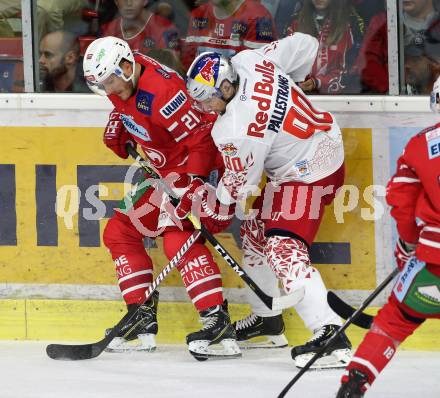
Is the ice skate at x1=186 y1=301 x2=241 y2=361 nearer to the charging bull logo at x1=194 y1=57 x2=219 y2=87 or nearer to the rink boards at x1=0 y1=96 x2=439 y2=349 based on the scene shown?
the rink boards at x1=0 y1=96 x2=439 y2=349

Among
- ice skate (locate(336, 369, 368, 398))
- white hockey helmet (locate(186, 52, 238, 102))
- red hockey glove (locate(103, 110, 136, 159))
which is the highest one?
white hockey helmet (locate(186, 52, 238, 102))

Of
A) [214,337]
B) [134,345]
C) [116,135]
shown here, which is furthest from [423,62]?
[134,345]

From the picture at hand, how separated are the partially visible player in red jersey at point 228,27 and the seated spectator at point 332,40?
0.14 meters

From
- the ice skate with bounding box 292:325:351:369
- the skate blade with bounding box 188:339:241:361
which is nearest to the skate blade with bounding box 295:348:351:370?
the ice skate with bounding box 292:325:351:369

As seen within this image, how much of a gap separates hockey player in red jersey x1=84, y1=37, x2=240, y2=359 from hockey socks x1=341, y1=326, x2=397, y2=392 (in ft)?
3.96

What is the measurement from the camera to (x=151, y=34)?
17.8 ft

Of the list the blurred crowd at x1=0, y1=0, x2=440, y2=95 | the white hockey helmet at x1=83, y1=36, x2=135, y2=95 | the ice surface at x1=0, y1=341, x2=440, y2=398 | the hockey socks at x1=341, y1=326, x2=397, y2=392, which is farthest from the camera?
the blurred crowd at x1=0, y1=0, x2=440, y2=95

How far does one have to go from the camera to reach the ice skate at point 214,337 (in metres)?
5.02

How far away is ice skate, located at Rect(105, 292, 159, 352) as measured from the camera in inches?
203

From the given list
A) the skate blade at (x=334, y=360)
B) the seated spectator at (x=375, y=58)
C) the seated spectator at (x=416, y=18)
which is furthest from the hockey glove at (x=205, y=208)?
the seated spectator at (x=416, y=18)

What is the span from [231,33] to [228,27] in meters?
0.03

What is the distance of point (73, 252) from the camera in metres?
5.40

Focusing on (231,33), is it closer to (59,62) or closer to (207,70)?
(207,70)

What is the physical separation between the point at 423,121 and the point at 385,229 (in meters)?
0.47
